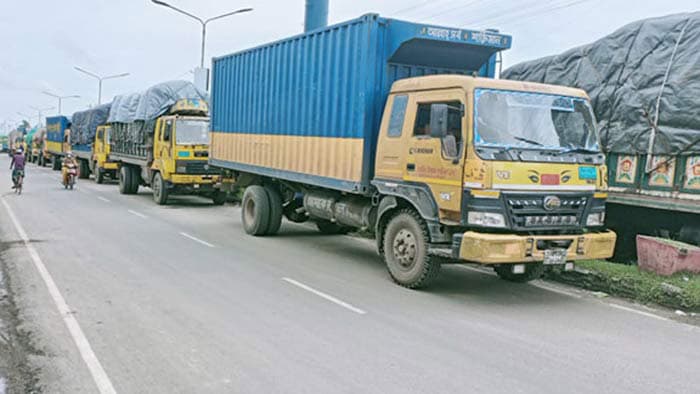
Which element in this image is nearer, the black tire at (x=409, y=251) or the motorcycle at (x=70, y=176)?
the black tire at (x=409, y=251)

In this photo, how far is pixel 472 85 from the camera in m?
7.38

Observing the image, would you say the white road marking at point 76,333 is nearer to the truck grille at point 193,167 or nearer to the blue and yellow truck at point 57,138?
the truck grille at point 193,167

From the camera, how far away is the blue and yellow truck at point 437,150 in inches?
281

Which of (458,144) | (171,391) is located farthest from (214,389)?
(458,144)

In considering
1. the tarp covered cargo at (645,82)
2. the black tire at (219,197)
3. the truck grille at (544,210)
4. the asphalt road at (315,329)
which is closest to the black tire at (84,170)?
the black tire at (219,197)

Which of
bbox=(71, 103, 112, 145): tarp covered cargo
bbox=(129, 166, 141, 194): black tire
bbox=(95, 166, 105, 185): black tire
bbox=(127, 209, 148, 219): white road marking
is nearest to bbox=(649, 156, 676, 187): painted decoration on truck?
bbox=(127, 209, 148, 219): white road marking

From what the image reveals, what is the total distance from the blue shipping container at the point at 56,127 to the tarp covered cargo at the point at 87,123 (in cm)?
451

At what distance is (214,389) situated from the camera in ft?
14.9

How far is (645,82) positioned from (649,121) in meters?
0.69

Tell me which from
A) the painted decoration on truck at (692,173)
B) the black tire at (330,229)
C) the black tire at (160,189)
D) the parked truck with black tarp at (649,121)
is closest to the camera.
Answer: the painted decoration on truck at (692,173)

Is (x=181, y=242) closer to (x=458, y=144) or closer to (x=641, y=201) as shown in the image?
(x=458, y=144)

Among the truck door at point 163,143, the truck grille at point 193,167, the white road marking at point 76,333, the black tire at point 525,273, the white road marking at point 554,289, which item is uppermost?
the truck door at point 163,143

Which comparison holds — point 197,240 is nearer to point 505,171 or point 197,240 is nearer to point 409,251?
point 409,251

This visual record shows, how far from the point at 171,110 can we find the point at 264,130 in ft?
27.2
